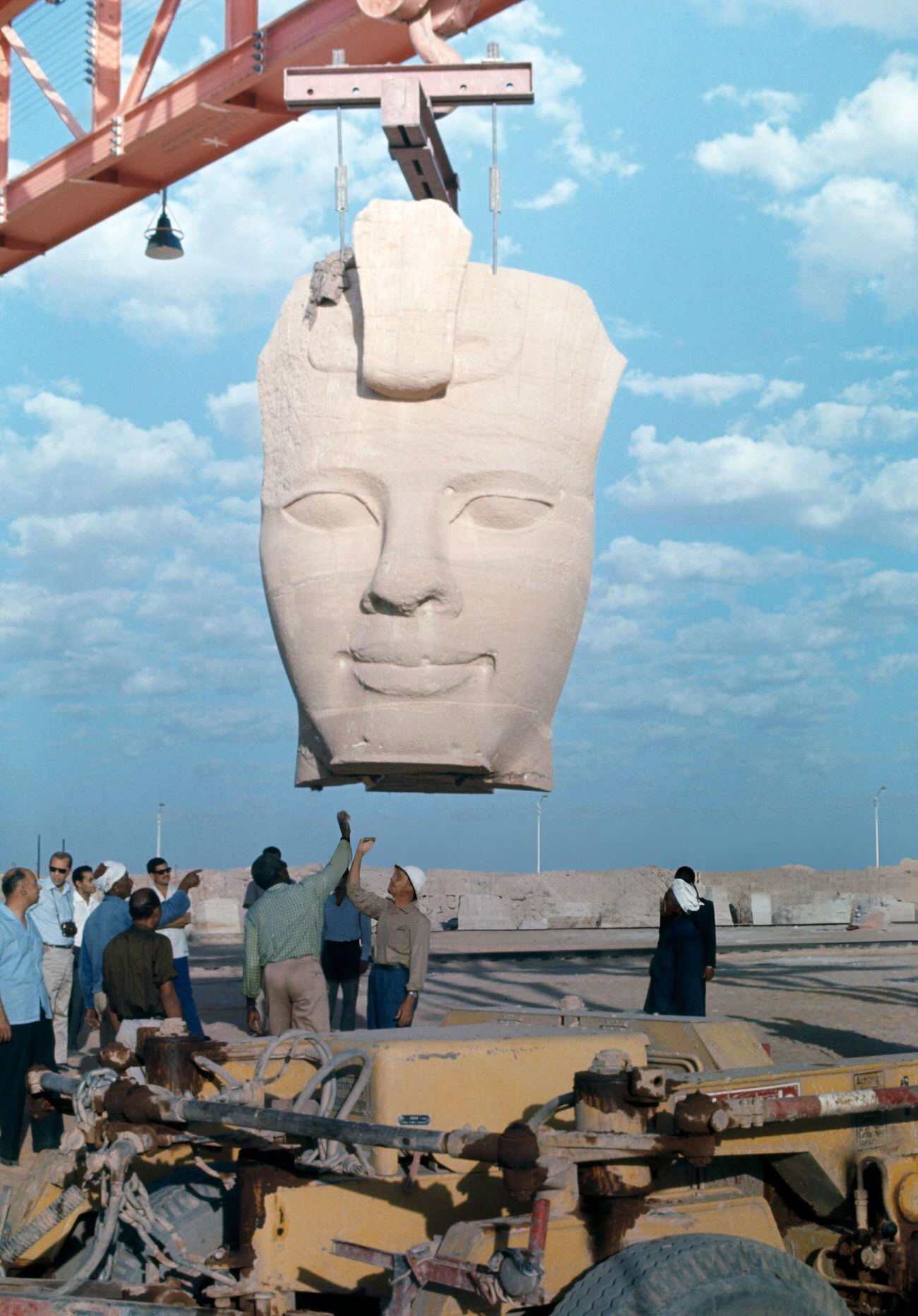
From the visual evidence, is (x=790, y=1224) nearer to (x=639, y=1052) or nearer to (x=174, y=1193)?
(x=639, y=1052)

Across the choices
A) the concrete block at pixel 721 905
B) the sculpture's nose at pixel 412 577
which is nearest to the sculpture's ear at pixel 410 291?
the sculpture's nose at pixel 412 577

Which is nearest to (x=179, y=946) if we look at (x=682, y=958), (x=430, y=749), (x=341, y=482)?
(x=682, y=958)

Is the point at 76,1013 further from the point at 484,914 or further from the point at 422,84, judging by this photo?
the point at 484,914

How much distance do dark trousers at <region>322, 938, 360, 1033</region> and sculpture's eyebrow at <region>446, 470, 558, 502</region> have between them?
3.55 meters

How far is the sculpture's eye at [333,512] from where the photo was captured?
5.25 meters

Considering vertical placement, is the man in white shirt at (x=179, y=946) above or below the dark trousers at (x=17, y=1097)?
above

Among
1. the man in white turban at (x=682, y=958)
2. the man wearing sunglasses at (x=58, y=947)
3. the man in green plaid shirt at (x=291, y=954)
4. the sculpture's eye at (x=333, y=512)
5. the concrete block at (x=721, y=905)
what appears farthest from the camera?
the concrete block at (x=721, y=905)

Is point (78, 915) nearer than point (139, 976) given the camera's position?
No

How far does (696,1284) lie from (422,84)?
13.0 feet

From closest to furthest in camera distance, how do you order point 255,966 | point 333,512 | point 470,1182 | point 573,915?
1. point 470,1182
2. point 333,512
3. point 255,966
4. point 573,915

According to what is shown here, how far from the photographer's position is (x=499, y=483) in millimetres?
5180

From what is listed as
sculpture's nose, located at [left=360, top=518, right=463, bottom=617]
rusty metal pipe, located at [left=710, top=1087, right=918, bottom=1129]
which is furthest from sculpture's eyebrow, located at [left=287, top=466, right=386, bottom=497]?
rusty metal pipe, located at [left=710, top=1087, right=918, bottom=1129]

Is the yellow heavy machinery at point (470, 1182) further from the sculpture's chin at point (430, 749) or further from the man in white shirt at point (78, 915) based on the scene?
the man in white shirt at point (78, 915)

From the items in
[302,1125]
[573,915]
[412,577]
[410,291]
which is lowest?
[302,1125]
